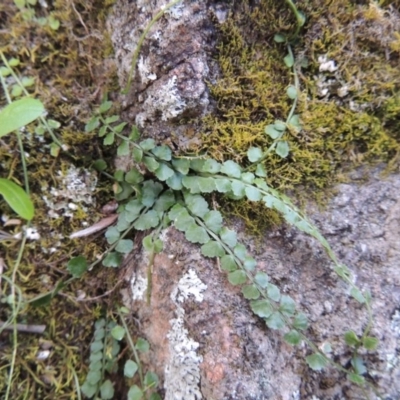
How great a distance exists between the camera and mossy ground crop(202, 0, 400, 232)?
3.93 ft

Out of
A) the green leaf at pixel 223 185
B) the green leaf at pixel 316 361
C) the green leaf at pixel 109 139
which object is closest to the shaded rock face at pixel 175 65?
the green leaf at pixel 109 139

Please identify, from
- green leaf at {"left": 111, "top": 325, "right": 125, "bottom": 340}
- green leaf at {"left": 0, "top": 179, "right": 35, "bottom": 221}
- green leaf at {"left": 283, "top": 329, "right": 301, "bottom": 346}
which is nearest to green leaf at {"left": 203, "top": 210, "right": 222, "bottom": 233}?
green leaf at {"left": 283, "top": 329, "right": 301, "bottom": 346}

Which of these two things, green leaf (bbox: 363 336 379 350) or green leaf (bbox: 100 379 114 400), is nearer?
green leaf (bbox: 363 336 379 350)

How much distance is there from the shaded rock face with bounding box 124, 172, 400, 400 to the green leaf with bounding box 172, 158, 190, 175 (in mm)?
196

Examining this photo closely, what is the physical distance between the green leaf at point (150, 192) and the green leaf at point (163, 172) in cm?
7

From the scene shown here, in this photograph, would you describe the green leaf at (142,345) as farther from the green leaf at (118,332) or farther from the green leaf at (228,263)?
the green leaf at (228,263)

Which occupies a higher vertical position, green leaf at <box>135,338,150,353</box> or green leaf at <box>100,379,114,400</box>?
green leaf at <box>135,338,150,353</box>

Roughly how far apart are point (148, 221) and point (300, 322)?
545mm

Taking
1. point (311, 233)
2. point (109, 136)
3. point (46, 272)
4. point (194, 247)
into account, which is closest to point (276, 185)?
point (311, 233)

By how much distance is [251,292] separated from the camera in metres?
1.02

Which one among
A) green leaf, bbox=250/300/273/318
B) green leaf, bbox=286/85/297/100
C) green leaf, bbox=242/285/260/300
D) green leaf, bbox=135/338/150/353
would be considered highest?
green leaf, bbox=286/85/297/100

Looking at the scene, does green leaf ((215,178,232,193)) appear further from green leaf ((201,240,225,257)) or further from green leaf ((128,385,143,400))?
green leaf ((128,385,143,400))

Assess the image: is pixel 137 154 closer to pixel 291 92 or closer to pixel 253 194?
pixel 253 194

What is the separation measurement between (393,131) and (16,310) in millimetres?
1377
